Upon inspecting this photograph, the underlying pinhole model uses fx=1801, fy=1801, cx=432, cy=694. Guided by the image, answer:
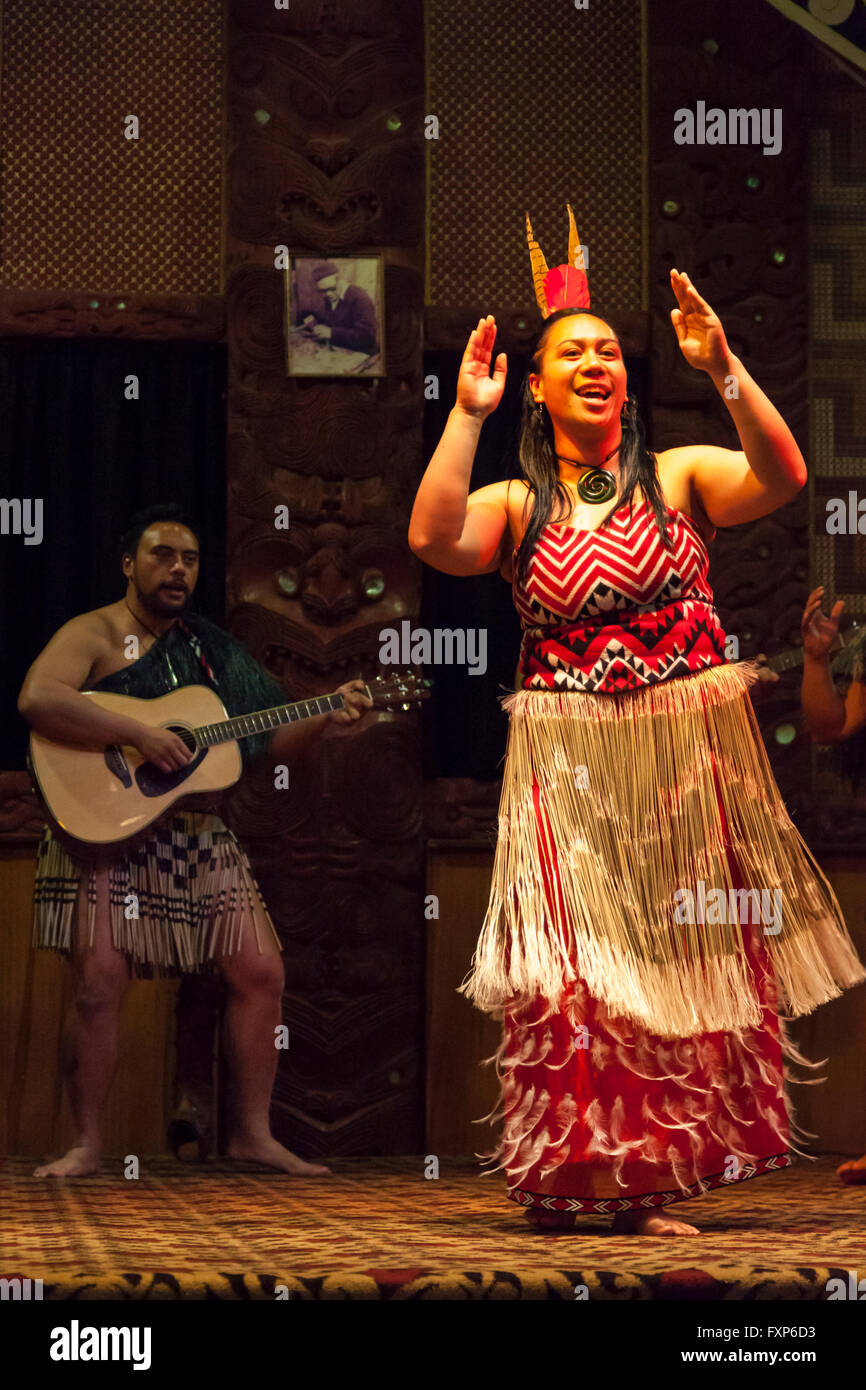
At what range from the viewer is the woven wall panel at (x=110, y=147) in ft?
16.7

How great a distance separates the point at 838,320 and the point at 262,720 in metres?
2.06

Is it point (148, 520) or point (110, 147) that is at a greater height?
point (110, 147)

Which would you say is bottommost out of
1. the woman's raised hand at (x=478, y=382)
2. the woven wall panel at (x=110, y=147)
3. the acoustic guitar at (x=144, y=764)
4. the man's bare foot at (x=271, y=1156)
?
the man's bare foot at (x=271, y=1156)

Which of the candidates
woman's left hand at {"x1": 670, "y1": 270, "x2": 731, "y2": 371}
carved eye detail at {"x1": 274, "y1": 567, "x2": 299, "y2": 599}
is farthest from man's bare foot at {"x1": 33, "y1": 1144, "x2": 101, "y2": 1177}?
woman's left hand at {"x1": 670, "y1": 270, "x2": 731, "y2": 371}

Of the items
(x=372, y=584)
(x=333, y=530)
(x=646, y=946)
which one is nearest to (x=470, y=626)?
(x=372, y=584)

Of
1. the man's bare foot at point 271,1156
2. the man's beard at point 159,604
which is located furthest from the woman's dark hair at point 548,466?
the man's bare foot at point 271,1156

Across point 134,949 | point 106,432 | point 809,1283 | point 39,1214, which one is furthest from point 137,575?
point 809,1283

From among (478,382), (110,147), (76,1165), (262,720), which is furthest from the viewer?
(110,147)

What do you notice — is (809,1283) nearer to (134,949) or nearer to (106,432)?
(134,949)

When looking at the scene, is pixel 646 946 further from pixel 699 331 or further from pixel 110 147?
pixel 110 147

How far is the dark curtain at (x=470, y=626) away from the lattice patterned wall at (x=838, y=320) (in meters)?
0.54

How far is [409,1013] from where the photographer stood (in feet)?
16.1

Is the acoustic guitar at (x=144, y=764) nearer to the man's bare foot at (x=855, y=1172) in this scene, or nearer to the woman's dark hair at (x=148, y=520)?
the woman's dark hair at (x=148, y=520)

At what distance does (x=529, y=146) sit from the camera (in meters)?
5.18
